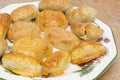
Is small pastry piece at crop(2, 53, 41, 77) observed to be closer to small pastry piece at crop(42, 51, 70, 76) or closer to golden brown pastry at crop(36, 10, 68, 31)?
small pastry piece at crop(42, 51, 70, 76)

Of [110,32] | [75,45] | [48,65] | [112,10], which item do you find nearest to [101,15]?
[112,10]

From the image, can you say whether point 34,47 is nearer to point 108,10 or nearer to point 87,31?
point 87,31

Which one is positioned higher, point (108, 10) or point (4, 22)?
point (4, 22)

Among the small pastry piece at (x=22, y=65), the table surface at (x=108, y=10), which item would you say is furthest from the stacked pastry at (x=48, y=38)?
the table surface at (x=108, y=10)

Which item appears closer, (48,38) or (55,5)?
(48,38)

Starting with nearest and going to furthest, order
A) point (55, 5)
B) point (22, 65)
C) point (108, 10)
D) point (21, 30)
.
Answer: point (22, 65)
point (21, 30)
point (55, 5)
point (108, 10)

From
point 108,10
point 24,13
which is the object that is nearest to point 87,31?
point 24,13

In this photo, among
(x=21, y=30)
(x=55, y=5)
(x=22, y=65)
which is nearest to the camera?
(x=22, y=65)
